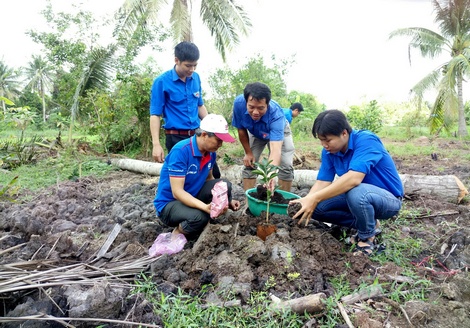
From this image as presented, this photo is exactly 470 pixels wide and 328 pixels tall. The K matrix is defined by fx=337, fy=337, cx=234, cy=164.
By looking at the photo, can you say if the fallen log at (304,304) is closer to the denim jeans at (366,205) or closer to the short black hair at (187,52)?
the denim jeans at (366,205)

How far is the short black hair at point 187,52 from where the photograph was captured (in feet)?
12.5

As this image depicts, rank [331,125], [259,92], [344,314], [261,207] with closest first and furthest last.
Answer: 1. [344,314]
2. [331,125]
3. [261,207]
4. [259,92]

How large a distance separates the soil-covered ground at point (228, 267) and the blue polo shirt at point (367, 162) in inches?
22.2

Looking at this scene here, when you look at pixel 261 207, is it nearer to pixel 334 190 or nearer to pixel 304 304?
pixel 334 190

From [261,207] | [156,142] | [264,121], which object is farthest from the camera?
[264,121]

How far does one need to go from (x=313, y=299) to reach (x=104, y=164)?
688 cm

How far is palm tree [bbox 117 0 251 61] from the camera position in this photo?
474 inches

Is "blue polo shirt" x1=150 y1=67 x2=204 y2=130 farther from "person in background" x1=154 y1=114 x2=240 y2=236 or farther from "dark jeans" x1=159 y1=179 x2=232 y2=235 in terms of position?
"dark jeans" x1=159 y1=179 x2=232 y2=235

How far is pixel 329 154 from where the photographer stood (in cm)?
316

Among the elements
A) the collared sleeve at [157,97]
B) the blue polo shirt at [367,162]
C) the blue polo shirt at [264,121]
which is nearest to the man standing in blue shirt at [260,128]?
the blue polo shirt at [264,121]

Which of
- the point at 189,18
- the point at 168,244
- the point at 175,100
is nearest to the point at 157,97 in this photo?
the point at 175,100

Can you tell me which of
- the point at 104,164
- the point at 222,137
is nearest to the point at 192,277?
the point at 222,137

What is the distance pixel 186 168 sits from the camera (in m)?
3.06

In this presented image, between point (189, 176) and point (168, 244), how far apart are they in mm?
645
